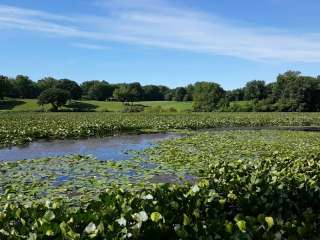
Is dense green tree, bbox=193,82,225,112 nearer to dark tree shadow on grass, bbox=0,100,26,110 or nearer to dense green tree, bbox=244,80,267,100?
dense green tree, bbox=244,80,267,100

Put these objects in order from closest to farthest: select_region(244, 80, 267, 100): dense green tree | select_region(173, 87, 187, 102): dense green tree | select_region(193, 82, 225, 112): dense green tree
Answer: select_region(193, 82, 225, 112): dense green tree → select_region(244, 80, 267, 100): dense green tree → select_region(173, 87, 187, 102): dense green tree

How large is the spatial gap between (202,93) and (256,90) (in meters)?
13.8

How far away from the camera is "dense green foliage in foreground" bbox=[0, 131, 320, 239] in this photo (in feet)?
21.0

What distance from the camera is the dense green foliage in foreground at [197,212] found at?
639cm

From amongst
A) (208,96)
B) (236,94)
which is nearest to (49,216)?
(208,96)

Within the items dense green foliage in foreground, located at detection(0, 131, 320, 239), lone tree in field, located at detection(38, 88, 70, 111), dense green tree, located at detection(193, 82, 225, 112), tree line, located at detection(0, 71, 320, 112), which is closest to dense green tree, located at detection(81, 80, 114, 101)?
tree line, located at detection(0, 71, 320, 112)

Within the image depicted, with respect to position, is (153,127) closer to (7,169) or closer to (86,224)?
(7,169)

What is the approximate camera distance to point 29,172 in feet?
52.3

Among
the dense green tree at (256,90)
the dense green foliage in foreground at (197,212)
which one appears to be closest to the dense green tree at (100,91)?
the dense green tree at (256,90)

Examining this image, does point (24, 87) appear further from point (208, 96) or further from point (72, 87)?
point (208, 96)

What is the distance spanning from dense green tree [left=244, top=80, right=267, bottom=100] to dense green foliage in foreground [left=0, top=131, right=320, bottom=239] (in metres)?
104

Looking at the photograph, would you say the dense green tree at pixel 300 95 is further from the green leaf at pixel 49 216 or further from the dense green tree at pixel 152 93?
the green leaf at pixel 49 216

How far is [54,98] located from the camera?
8938 centimetres

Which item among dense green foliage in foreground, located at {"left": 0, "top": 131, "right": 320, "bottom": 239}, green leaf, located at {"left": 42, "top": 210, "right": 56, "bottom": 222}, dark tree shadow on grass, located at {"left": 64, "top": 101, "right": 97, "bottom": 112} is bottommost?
dark tree shadow on grass, located at {"left": 64, "top": 101, "right": 97, "bottom": 112}
